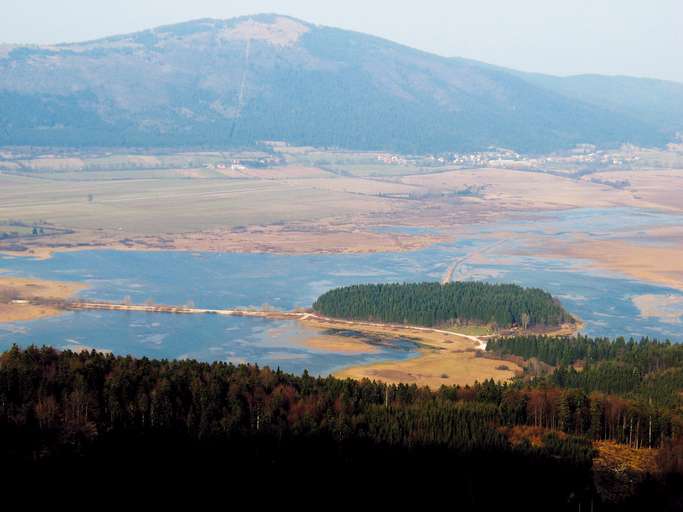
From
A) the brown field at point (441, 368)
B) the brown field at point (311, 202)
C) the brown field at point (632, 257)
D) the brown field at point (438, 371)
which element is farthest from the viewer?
the brown field at point (311, 202)

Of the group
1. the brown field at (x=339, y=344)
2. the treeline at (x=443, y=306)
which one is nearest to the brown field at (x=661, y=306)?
the treeline at (x=443, y=306)

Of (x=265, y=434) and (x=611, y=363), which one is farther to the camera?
(x=611, y=363)

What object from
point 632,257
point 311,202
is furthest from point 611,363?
point 311,202

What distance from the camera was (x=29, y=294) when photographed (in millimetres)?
53000

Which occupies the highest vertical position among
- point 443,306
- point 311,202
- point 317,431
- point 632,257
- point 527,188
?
point 527,188

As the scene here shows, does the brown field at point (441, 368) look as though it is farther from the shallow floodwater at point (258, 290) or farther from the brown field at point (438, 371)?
the shallow floodwater at point (258, 290)

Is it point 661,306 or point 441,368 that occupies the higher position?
point 661,306

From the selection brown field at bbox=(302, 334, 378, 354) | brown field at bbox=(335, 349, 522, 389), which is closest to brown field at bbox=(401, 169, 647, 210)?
brown field at bbox=(302, 334, 378, 354)

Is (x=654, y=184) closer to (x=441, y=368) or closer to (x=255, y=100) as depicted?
(x=255, y=100)

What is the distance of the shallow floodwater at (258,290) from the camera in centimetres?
4297

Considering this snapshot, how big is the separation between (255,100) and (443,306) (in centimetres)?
12748

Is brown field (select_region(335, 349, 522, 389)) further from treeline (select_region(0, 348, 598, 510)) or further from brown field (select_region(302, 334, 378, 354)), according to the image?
treeline (select_region(0, 348, 598, 510))

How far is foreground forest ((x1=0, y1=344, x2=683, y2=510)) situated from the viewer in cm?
2420

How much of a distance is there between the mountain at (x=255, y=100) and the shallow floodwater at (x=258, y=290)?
74946mm
